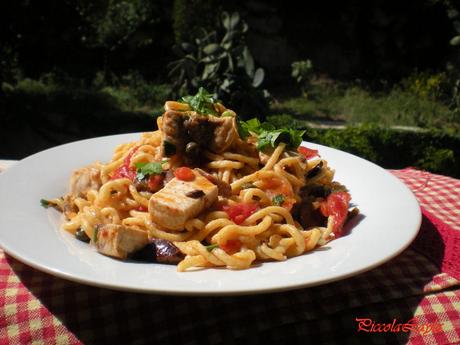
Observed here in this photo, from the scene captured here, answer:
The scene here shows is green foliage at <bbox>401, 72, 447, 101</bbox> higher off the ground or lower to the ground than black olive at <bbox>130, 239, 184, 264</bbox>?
lower

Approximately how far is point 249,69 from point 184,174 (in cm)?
750

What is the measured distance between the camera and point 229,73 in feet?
33.7

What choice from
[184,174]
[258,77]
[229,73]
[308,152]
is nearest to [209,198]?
[184,174]

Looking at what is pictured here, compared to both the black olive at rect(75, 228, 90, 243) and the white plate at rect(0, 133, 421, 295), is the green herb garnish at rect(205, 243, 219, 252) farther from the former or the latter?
the black olive at rect(75, 228, 90, 243)

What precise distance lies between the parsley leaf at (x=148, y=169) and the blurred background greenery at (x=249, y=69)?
421 centimetres

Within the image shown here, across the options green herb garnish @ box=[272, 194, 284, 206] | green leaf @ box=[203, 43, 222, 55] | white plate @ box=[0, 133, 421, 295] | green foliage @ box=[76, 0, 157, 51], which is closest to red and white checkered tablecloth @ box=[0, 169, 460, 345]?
white plate @ box=[0, 133, 421, 295]

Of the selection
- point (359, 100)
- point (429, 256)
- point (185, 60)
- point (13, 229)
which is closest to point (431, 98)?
point (359, 100)

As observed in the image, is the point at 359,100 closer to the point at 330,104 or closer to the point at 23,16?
the point at 330,104

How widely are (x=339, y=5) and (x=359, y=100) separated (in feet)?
17.9

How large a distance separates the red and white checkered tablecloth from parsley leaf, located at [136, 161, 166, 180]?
1039 mm

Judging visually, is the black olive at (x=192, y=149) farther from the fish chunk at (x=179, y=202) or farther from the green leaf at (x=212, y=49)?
the green leaf at (x=212, y=49)

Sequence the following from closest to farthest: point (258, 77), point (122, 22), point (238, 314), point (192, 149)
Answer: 1. point (238, 314)
2. point (192, 149)
3. point (258, 77)
4. point (122, 22)

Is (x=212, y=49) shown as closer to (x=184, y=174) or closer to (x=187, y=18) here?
(x=187, y=18)

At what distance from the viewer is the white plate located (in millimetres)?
2299
